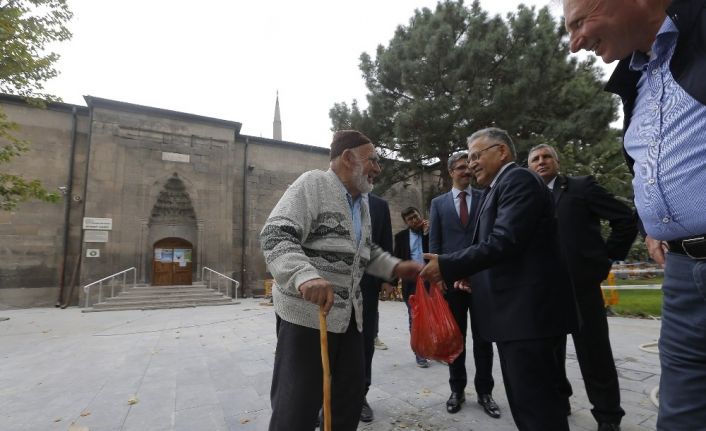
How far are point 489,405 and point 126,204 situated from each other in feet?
51.3

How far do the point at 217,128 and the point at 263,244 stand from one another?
54.0 feet

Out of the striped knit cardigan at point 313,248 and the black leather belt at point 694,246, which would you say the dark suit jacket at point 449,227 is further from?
the black leather belt at point 694,246

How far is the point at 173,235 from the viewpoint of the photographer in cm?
1559

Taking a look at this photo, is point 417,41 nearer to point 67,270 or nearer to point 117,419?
point 117,419

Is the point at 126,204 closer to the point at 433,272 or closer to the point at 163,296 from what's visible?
the point at 163,296

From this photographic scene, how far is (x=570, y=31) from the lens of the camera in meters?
1.49

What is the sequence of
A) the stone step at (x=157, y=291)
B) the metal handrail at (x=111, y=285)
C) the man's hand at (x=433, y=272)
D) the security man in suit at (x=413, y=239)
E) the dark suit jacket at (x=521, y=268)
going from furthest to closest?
the stone step at (x=157, y=291)
the metal handrail at (x=111, y=285)
the security man in suit at (x=413, y=239)
the man's hand at (x=433, y=272)
the dark suit jacket at (x=521, y=268)

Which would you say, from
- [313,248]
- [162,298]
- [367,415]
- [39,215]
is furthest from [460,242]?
[39,215]

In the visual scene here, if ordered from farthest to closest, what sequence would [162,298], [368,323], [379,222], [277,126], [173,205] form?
[277,126]
[173,205]
[162,298]
[379,222]
[368,323]

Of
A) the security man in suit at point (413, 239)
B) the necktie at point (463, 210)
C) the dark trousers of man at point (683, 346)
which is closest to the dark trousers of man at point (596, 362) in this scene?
the necktie at point (463, 210)

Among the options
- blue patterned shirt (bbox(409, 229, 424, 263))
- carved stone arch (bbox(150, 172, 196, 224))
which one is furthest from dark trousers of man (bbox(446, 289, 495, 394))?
carved stone arch (bbox(150, 172, 196, 224))

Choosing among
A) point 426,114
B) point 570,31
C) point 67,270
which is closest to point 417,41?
point 426,114

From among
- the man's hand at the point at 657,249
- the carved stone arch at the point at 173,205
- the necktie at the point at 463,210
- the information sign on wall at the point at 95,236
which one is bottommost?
the man's hand at the point at 657,249

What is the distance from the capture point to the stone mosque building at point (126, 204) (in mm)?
13531
